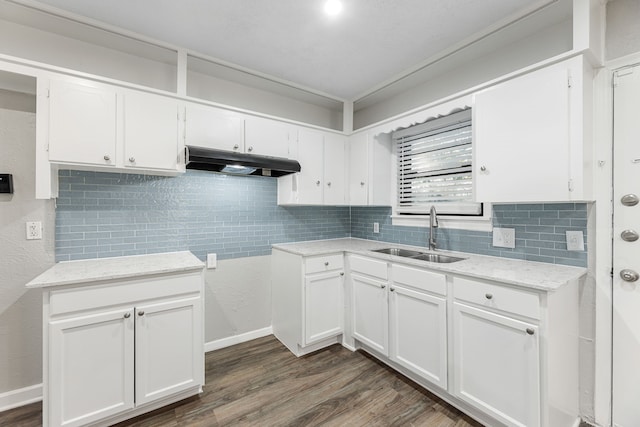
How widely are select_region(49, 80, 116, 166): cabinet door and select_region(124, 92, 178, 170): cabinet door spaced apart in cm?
9

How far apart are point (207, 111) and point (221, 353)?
2103mm

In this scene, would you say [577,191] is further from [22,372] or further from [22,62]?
[22,372]

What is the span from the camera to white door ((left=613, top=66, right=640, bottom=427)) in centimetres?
157

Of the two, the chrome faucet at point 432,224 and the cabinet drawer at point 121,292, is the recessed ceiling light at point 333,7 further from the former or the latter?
the cabinet drawer at point 121,292

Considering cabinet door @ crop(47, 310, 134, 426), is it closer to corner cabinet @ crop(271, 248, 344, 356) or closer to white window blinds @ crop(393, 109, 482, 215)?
corner cabinet @ crop(271, 248, 344, 356)

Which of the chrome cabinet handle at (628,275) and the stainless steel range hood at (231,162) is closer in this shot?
the chrome cabinet handle at (628,275)

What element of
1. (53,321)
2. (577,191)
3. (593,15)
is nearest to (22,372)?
(53,321)

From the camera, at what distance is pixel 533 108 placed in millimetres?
1667

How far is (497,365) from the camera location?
160 centimetres

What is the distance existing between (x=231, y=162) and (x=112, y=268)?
3.39 ft

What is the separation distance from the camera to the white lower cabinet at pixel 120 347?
1.54 metres

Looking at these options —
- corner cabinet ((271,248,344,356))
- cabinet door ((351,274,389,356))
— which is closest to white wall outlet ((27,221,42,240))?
corner cabinet ((271,248,344,356))

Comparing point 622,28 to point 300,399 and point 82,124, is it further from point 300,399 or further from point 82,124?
point 82,124

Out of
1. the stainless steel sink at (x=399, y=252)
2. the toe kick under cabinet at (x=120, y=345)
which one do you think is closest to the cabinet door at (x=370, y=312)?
the stainless steel sink at (x=399, y=252)
